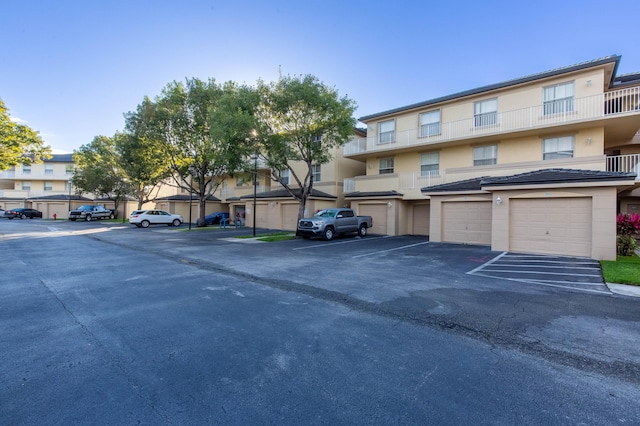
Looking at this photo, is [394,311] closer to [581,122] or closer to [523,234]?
[523,234]

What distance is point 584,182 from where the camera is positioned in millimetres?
11625

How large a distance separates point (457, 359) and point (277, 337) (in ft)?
7.74

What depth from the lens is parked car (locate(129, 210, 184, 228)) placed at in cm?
2753

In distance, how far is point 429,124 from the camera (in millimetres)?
Answer: 20828

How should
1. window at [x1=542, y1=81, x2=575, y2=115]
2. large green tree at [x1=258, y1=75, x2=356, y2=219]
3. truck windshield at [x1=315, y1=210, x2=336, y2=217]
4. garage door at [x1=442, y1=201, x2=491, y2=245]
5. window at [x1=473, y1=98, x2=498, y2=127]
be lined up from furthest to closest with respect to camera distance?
truck windshield at [x1=315, y1=210, x2=336, y2=217]
window at [x1=473, y1=98, x2=498, y2=127]
large green tree at [x1=258, y1=75, x2=356, y2=219]
window at [x1=542, y1=81, x2=575, y2=115]
garage door at [x1=442, y1=201, x2=491, y2=245]

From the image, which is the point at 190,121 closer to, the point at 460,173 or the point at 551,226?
the point at 460,173

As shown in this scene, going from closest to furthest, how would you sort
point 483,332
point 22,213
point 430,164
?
point 483,332 < point 430,164 < point 22,213

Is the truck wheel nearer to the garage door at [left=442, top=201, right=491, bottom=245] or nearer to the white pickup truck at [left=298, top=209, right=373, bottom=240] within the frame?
the white pickup truck at [left=298, top=209, right=373, bottom=240]

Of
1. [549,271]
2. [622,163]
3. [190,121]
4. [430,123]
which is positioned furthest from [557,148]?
[190,121]

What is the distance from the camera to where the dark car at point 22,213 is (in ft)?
135

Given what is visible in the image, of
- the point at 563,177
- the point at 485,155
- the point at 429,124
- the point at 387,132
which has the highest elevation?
the point at 429,124

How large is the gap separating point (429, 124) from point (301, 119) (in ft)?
30.1

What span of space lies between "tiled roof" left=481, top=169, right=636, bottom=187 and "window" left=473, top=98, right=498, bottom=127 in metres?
6.14

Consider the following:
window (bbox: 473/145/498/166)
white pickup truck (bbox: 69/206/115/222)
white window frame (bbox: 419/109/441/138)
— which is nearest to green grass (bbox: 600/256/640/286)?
window (bbox: 473/145/498/166)
